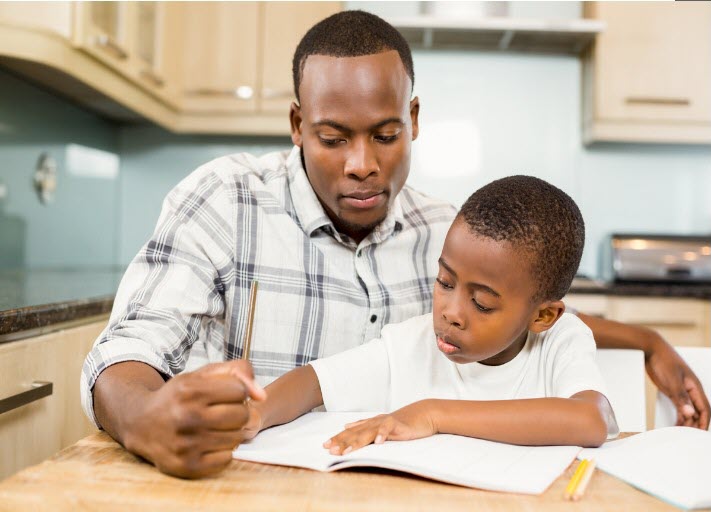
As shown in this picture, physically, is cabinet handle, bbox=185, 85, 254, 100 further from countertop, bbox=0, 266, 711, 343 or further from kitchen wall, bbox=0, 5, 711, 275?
countertop, bbox=0, 266, 711, 343

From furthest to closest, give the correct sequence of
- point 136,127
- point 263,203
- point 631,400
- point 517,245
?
point 136,127
point 263,203
point 631,400
point 517,245

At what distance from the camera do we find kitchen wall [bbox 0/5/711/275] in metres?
2.90

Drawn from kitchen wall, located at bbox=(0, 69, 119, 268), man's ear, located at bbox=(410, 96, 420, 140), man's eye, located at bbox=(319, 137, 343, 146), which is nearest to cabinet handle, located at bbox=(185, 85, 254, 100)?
kitchen wall, located at bbox=(0, 69, 119, 268)

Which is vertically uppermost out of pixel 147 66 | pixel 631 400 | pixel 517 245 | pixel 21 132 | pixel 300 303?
pixel 147 66

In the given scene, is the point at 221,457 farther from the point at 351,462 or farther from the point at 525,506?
the point at 525,506

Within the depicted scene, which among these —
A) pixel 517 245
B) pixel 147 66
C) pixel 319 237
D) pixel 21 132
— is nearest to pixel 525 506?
pixel 517 245

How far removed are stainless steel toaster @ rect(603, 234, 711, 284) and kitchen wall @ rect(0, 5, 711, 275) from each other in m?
0.28

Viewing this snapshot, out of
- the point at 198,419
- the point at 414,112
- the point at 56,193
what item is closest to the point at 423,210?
the point at 414,112

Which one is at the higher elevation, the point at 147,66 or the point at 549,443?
the point at 147,66

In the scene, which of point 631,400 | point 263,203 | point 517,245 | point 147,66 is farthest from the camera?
point 147,66

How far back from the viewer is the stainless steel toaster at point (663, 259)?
102 inches

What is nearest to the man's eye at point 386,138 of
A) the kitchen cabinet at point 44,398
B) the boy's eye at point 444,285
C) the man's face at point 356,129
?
the man's face at point 356,129

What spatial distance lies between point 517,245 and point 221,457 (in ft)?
1.55

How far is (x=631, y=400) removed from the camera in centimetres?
109
